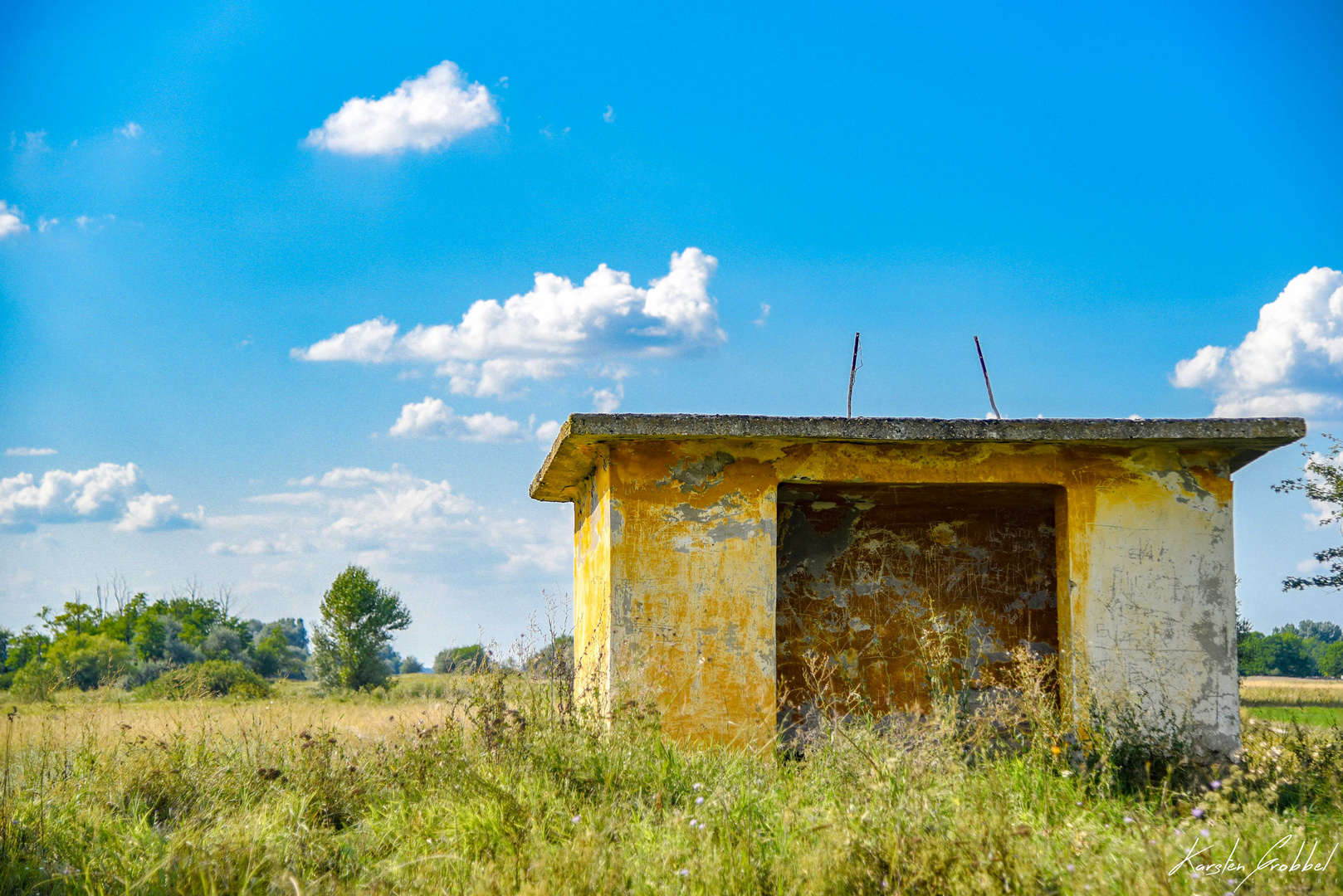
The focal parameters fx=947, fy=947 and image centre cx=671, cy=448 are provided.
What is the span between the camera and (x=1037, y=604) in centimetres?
813

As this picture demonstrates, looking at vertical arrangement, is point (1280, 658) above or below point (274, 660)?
below

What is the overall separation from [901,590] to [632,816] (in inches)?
178

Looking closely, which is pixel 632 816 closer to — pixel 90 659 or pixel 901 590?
pixel 901 590

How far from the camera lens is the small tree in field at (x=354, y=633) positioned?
86.7ft

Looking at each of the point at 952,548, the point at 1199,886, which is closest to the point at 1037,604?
the point at 952,548

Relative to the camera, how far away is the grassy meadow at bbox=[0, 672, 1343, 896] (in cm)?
348

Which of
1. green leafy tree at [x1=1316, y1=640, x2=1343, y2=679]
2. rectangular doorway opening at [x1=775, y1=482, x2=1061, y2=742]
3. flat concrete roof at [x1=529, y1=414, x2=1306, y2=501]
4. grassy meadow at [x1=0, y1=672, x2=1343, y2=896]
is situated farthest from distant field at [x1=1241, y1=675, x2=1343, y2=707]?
green leafy tree at [x1=1316, y1=640, x2=1343, y2=679]

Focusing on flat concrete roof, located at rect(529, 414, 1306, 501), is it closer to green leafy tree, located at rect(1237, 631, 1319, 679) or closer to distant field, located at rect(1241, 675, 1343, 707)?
distant field, located at rect(1241, 675, 1343, 707)

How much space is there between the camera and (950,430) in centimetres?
608

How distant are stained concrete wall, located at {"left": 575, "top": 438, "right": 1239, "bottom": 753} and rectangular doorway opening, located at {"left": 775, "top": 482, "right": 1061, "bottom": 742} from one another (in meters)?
1.26

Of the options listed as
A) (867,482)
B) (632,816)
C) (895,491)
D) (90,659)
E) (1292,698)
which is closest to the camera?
(632,816)

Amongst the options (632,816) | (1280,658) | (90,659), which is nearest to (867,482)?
(632,816)

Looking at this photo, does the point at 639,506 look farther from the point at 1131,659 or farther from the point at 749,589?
the point at 1131,659

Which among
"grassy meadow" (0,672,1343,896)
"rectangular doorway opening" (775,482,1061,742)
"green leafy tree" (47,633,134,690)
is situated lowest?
"green leafy tree" (47,633,134,690)
